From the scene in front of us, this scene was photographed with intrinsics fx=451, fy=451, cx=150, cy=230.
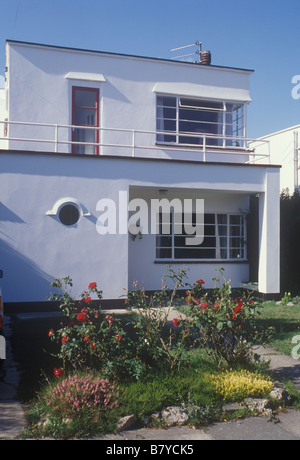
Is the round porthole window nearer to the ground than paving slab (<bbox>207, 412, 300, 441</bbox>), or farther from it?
farther from it

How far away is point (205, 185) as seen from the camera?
12.5m

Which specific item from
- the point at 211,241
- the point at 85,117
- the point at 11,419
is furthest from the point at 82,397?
the point at 85,117

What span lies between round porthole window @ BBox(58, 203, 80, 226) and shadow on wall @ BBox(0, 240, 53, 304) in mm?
1331

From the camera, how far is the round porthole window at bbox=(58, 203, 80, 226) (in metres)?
11.3

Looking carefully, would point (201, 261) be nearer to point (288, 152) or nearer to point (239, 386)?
point (239, 386)

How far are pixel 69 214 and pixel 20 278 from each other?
1.98 m

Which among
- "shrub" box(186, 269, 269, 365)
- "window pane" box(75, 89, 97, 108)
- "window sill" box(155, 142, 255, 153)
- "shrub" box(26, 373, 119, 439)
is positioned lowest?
"shrub" box(26, 373, 119, 439)

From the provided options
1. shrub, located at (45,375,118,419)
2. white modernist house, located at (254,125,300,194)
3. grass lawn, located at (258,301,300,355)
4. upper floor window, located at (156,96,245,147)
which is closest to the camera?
shrub, located at (45,375,118,419)

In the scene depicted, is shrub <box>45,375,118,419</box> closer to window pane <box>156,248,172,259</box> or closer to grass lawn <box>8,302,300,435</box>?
grass lawn <box>8,302,300,435</box>

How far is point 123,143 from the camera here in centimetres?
1393

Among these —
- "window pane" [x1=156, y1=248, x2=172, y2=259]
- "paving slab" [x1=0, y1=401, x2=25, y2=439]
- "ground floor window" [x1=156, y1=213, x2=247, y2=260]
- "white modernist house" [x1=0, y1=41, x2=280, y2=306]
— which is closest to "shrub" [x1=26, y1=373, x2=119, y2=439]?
"paving slab" [x1=0, y1=401, x2=25, y2=439]

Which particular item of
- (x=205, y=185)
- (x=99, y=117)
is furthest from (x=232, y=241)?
(x=99, y=117)

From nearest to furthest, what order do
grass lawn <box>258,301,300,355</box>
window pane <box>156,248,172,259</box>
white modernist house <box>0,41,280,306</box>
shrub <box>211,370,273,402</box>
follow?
1. shrub <box>211,370,273,402</box>
2. grass lawn <box>258,301,300,355</box>
3. white modernist house <box>0,41,280,306</box>
4. window pane <box>156,248,172,259</box>

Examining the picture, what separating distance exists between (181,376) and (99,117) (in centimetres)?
972
